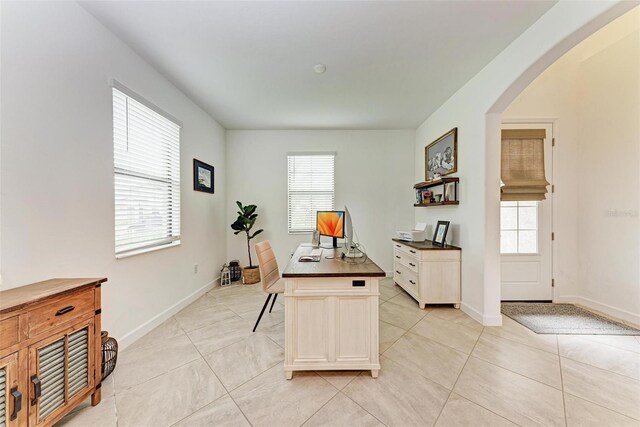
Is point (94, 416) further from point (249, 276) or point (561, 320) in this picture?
point (561, 320)

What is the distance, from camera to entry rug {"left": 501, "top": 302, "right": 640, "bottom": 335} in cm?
224

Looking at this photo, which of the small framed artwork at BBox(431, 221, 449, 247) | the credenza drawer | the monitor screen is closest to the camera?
the credenza drawer

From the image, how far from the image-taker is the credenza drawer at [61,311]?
3.63 feet

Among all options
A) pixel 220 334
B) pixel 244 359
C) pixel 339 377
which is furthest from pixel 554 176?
pixel 220 334

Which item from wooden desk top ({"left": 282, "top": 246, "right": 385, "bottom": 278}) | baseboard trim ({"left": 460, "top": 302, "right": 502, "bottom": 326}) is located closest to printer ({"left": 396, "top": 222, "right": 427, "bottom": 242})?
baseboard trim ({"left": 460, "top": 302, "right": 502, "bottom": 326})

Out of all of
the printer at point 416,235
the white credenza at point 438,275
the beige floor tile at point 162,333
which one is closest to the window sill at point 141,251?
the beige floor tile at point 162,333

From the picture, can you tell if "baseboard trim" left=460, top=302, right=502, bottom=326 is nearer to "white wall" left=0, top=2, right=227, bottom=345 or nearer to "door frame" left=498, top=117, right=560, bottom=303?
"door frame" left=498, top=117, right=560, bottom=303

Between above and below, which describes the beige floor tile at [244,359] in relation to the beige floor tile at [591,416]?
below

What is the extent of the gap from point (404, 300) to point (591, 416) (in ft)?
6.00

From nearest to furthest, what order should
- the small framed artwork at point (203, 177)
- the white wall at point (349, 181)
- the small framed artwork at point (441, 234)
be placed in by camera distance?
the small framed artwork at point (441, 234)
the small framed artwork at point (203, 177)
the white wall at point (349, 181)

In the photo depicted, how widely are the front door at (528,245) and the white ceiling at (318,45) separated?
4.82 feet

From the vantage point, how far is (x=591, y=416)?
1313 millimetres

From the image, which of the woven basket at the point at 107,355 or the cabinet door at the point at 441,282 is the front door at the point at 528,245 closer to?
the cabinet door at the point at 441,282

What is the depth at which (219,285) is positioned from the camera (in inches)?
148
